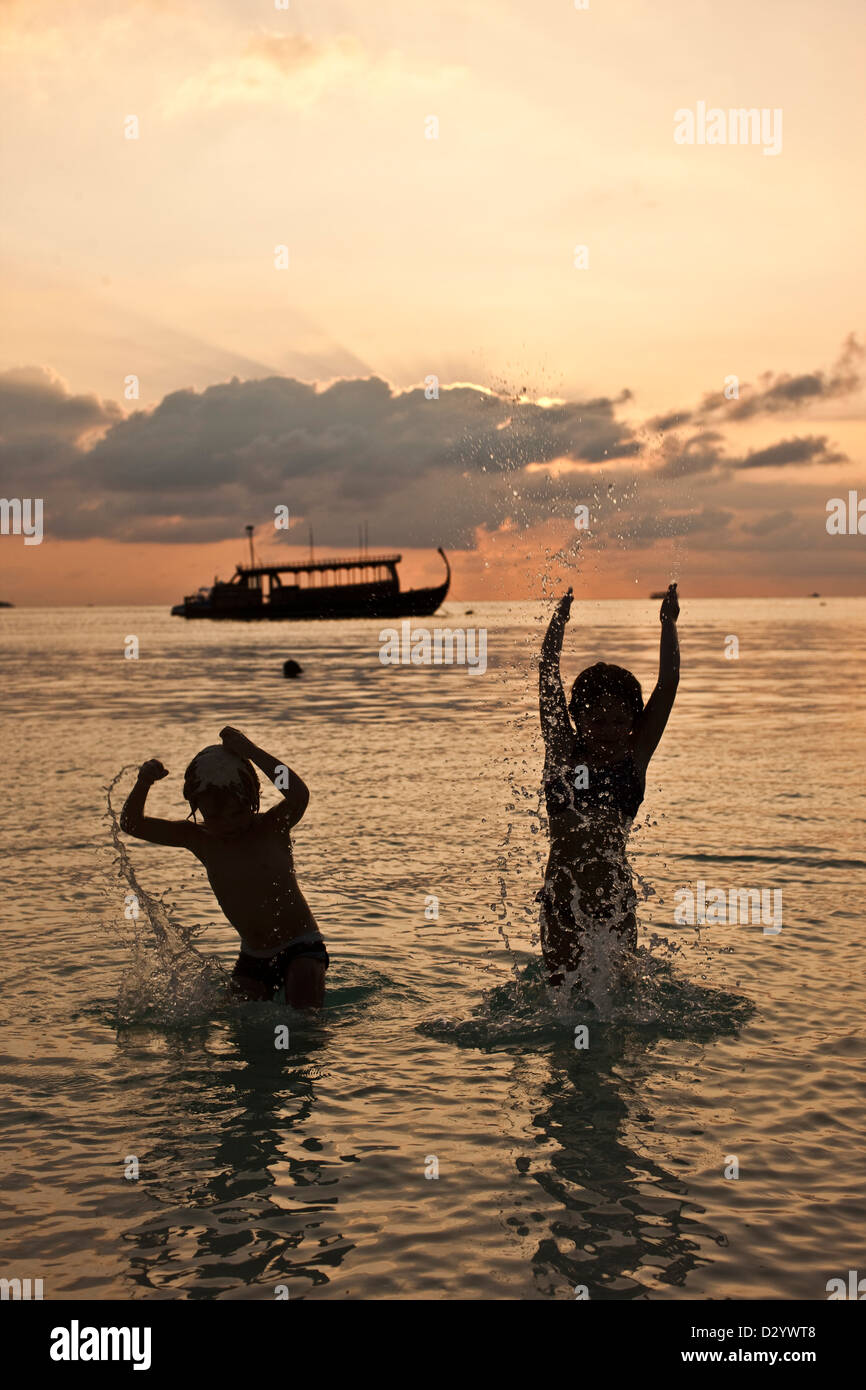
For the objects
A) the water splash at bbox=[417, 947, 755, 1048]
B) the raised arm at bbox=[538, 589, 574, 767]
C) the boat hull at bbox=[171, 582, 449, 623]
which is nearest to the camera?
the raised arm at bbox=[538, 589, 574, 767]

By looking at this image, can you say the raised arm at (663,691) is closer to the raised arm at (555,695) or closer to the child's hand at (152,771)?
the raised arm at (555,695)

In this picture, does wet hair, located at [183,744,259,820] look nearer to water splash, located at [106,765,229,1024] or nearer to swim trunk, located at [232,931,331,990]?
water splash, located at [106,765,229,1024]

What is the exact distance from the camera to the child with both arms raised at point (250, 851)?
19.3ft

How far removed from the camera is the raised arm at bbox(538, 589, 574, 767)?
549cm

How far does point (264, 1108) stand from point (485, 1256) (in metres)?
1.62

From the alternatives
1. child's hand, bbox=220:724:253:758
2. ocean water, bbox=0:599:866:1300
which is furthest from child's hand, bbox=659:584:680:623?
child's hand, bbox=220:724:253:758

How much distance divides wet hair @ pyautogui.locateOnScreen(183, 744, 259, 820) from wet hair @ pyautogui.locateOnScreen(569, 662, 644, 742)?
5.67 feet

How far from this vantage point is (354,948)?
825 cm

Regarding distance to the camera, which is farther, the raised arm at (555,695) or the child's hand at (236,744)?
the child's hand at (236,744)

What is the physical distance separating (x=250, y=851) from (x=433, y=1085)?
157 cm

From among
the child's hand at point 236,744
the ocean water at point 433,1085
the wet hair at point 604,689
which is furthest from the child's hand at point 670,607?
the child's hand at point 236,744

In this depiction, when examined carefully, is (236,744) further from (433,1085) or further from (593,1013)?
(593,1013)

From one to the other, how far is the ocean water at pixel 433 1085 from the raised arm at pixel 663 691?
4.32 feet
